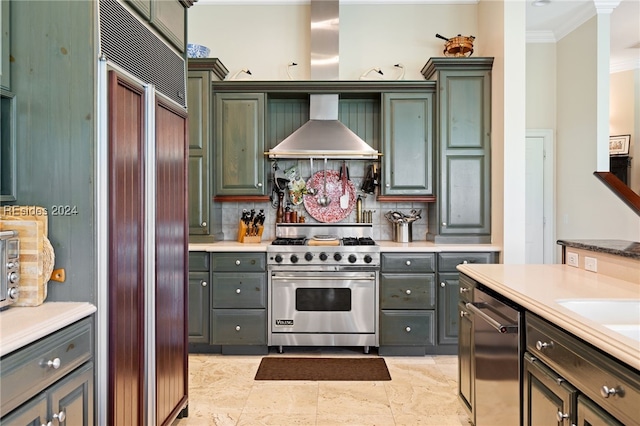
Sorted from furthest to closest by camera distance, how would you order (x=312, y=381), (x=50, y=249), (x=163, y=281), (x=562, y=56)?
(x=562, y=56) < (x=312, y=381) < (x=163, y=281) < (x=50, y=249)

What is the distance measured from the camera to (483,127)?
367 centimetres

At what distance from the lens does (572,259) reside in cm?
232

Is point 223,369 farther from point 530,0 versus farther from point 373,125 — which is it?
point 530,0

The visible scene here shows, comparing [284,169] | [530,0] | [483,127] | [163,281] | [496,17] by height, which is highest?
[530,0]

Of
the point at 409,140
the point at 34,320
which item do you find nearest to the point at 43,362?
the point at 34,320

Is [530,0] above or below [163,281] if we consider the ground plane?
above

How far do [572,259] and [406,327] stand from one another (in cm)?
154

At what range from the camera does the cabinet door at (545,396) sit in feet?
4.40

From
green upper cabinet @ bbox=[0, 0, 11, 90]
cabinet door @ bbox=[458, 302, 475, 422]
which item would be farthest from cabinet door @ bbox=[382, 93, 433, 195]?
green upper cabinet @ bbox=[0, 0, 11, 90]

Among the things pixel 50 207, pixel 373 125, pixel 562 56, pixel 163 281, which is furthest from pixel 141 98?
pixel 562 56

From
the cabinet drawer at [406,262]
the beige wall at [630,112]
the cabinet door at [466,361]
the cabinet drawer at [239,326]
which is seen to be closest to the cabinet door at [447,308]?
the cabinet drawer at [406,262]

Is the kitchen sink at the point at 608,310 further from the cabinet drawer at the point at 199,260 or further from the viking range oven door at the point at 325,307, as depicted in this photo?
the cabinet drawer at the point at 199,260

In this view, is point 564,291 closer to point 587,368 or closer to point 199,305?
point 587,368

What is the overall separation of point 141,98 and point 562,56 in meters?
4.57
